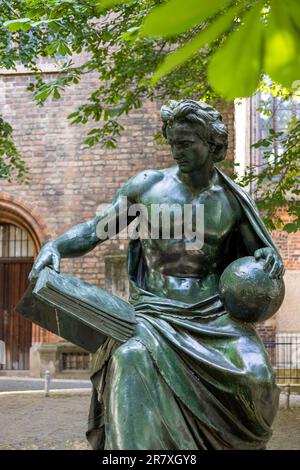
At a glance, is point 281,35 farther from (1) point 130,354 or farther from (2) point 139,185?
(2) point 139,185

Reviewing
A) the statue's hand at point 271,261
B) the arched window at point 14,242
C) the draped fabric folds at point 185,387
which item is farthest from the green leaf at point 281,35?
the arched window at point 14,242

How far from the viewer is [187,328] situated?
308 centimetres

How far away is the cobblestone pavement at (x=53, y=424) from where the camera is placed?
23.2 feet

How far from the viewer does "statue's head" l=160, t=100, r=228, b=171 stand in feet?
10.9

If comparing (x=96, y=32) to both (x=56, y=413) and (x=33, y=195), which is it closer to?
(x=56, y=413)

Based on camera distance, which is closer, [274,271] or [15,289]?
[274,271]

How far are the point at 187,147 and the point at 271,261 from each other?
0.69m

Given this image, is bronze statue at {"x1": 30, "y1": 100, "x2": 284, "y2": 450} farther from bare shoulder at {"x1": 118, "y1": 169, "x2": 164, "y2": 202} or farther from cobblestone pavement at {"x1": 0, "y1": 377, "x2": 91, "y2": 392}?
cobblestone pavement at {"x1": 0, "y1": 377, "x2": 91, "y2": 392}

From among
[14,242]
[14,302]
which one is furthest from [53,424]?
[14,242]

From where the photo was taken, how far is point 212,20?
106 centimetres

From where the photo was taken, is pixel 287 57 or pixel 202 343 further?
pixel 202 343

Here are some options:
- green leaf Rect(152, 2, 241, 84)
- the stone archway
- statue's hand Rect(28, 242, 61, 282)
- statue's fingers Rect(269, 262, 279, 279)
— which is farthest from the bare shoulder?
the stone archway
